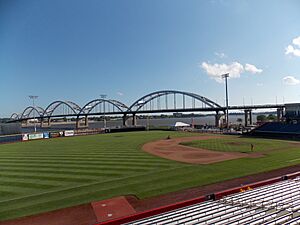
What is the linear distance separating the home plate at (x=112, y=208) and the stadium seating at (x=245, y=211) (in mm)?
3814

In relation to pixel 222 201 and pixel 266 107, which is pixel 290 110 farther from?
pixel 266 107

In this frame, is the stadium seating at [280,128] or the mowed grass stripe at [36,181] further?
the stadium seating at [280,128]

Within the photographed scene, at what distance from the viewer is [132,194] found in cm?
1692

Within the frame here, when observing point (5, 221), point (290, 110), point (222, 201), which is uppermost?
point (290, 110)

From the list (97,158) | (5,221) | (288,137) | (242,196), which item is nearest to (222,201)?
(242,196)

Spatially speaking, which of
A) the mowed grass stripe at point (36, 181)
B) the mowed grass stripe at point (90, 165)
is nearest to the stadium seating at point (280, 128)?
the mowed grass stripe at point (90, 165)

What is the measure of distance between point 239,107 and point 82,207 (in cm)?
12717

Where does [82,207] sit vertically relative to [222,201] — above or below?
below

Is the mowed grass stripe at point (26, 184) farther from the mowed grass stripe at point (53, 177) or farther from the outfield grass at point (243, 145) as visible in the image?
the outfield grass at point (243, 145)

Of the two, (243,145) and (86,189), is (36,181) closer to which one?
(86,189)

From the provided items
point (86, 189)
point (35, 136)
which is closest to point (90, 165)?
point (86, 189)

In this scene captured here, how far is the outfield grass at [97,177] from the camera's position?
16.3 metres

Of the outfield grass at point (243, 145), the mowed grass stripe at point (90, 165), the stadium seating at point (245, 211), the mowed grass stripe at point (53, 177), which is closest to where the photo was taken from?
the stadium seating at point (245, 211)

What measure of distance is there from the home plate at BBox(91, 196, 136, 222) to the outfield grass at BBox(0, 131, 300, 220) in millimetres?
999
